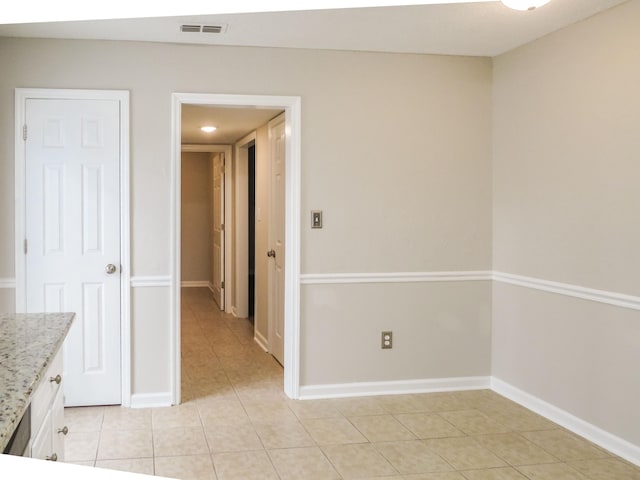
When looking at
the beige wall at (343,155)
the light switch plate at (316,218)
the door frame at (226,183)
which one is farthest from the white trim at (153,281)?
the door frame at (226,183)

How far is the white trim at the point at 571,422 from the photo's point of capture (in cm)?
347

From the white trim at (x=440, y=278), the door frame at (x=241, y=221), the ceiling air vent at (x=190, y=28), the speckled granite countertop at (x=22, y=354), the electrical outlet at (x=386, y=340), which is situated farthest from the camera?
the door frame at (x=241, y=221)

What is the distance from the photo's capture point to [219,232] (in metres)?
8.74

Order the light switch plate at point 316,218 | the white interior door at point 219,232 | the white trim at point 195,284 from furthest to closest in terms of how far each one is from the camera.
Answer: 1. the white trim at point 195,284
2. the white interior door at point 219,232
3. the light switch plate at point 316,218

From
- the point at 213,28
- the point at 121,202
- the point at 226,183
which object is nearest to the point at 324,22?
the point at 213,28

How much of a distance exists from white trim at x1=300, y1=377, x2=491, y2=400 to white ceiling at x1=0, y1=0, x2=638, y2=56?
88.4 inches

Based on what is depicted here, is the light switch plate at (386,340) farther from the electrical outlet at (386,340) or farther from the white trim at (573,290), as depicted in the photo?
the white trim at (573,290)

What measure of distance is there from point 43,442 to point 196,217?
27.7 ft

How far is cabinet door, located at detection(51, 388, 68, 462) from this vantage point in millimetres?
2285

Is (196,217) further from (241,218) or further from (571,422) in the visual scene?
(571,422)

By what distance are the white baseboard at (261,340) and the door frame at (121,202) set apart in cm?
179

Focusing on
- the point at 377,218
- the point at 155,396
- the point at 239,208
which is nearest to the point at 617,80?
the point at 377,218

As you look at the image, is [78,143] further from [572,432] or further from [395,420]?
[572,432]

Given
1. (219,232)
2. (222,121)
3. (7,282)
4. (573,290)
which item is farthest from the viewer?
(219,232)
